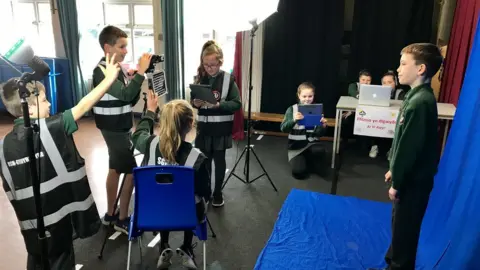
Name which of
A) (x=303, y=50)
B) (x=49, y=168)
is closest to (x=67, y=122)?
(x=49, y=168)

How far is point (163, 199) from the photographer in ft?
6.27

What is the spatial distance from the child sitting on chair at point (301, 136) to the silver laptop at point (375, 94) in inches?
18.9

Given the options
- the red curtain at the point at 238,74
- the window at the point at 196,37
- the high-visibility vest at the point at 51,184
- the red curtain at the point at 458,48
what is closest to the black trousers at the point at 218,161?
the high-visibility vest at the point at 51,184

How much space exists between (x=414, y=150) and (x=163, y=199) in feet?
4.06

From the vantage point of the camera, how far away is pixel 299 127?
3861 mm

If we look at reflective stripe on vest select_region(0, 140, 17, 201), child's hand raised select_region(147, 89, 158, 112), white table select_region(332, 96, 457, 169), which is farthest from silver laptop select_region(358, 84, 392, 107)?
reflective stripe on vest select_region(0, 140, 17, 201)

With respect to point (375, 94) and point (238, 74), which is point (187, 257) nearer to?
point (375, 94)

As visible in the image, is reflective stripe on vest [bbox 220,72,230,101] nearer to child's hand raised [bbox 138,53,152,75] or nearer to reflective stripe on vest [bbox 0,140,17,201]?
child's hand raised [bbox 138,53,152,75]

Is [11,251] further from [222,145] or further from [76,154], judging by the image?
[222,145]

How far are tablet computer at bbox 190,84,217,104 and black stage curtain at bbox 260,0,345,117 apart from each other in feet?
8.26

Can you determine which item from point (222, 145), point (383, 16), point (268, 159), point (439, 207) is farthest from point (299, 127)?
point (383, 16)

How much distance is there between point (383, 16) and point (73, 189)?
425 centimetres

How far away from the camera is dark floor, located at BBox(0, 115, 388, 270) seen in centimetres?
244

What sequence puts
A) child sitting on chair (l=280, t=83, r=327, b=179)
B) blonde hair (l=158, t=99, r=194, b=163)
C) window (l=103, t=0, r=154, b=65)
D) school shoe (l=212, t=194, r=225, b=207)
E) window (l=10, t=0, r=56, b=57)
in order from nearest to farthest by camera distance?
blonde hair (l=158, t=99, r=194, b=163) < school shoe (l=212, t=194, r=225, b=207) < child sitting on chair (l=280, t=83, r=327, b=179) < window (l=103, t=0, r=154, b=65) < window (l=10, t=0, r=56, b=57)
